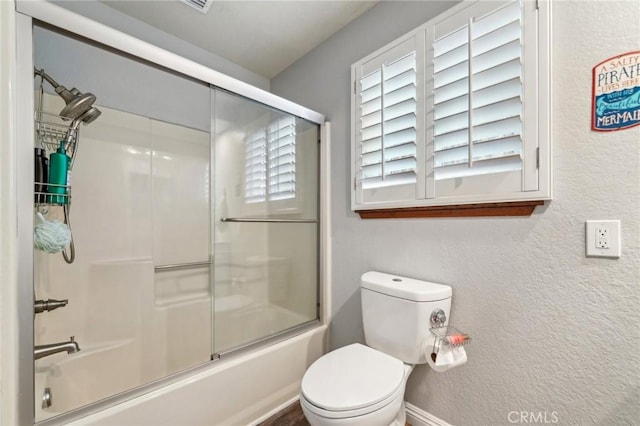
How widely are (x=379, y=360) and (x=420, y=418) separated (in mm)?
461

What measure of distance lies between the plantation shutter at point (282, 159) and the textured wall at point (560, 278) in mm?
829

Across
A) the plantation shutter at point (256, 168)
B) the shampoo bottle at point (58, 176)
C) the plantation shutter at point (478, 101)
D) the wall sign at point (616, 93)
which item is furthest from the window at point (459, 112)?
the shampoo bottle at point (58, 176)

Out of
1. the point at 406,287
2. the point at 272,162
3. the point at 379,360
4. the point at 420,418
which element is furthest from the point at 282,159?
the point at 420,418

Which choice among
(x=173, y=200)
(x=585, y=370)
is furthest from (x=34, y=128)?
(x=585, y=370)

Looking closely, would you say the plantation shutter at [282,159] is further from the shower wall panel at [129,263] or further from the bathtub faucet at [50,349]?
the bathtub faucet at [50,349]

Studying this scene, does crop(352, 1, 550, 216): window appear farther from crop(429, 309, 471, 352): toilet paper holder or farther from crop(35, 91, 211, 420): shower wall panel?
crop(35, 91, 211, 420): shower wall panel

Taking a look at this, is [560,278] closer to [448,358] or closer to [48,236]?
[448,358]

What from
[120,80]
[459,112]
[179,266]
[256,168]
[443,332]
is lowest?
[443,332]

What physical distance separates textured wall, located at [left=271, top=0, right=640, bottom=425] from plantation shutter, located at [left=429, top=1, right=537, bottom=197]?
128mm

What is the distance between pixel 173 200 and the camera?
189cm

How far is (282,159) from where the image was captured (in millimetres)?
1856

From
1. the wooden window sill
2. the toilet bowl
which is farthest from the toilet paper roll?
the wooden window sill

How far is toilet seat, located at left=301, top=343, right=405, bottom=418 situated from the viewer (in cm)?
98

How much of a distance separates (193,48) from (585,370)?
2730 mm
